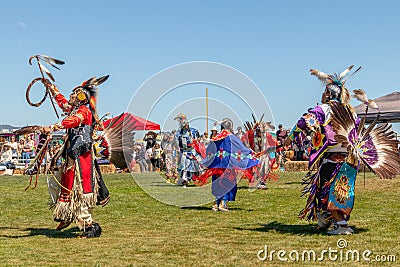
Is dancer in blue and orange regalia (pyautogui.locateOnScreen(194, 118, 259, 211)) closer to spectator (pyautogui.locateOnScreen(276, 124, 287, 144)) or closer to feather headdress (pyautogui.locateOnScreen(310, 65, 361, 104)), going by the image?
feather headdress (pyautogui.locateOnScreen(310, 65, 361, 104))

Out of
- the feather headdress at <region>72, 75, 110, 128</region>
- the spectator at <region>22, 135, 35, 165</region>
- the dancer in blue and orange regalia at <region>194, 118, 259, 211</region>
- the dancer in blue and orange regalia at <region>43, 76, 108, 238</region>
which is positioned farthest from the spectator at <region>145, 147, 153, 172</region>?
the dancer in blue and orange regalia at <region>43, 76, 108, 238</region>

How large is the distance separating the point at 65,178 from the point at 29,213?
3241mm

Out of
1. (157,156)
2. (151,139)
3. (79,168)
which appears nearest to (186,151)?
(157,156)

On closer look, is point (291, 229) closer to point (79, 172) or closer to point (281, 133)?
point (79, 172)

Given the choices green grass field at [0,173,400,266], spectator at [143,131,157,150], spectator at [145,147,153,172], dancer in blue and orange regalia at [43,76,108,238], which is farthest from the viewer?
spectator at [143,131,157,150]

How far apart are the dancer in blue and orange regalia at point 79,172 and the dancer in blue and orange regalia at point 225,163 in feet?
11.1

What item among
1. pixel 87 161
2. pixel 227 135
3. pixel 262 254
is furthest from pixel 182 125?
pixel 262 254

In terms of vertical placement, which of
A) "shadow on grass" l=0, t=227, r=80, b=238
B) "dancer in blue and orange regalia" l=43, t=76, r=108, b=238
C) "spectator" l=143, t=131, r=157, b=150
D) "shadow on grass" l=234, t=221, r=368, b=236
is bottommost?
"shadow on grass" l=0, t=227, r=80, b=238

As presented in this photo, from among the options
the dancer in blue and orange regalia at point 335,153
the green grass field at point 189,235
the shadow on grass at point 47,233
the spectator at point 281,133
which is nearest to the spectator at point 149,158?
the spectator at point 281,133

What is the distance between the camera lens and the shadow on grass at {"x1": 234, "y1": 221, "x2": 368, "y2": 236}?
7735mm

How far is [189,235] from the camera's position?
768 centimetres

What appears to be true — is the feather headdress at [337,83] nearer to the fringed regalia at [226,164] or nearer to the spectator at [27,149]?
the fringed regalia at [226,164]

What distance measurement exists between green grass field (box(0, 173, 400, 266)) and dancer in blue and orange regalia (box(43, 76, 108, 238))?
0.29m

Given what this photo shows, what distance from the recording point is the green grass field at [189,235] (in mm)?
6121
